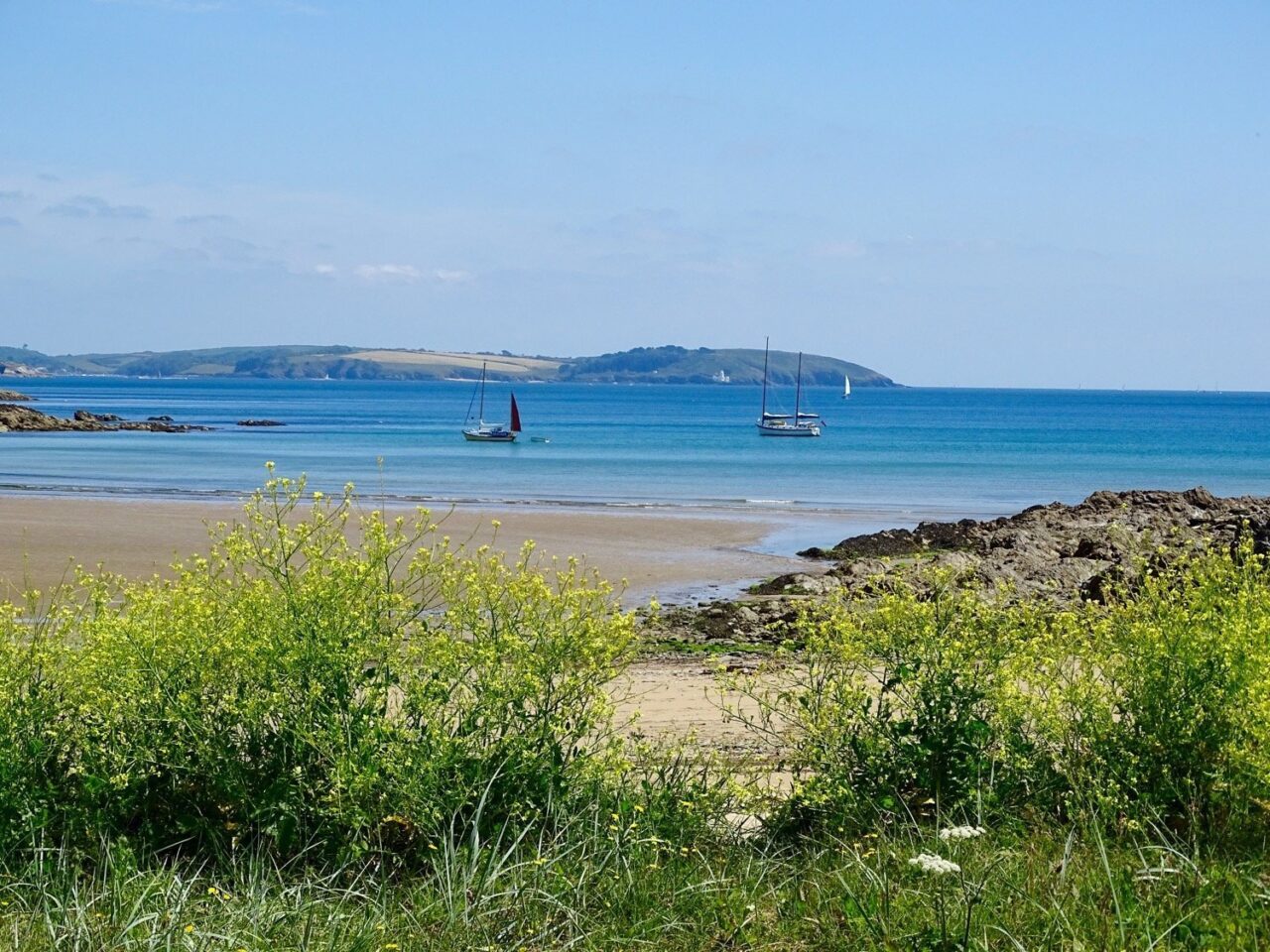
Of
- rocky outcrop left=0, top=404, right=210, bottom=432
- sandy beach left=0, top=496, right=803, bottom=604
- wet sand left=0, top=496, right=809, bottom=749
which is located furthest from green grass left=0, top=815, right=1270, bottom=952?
rocky outcrop left=0, top=404, right=210, bottom=432

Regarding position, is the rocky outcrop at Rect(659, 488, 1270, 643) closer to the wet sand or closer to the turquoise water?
the wet sand

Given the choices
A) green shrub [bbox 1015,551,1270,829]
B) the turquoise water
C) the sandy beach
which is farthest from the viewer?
the turquoise water

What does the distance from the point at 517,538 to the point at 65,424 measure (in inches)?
2284

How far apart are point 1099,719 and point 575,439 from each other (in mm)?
72497

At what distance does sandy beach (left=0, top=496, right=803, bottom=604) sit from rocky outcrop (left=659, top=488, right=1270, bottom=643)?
1644 mm

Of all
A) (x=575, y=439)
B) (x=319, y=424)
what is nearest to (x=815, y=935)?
(x=575, y=439)

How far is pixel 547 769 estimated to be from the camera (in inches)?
240

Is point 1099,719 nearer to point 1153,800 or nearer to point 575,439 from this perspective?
point 1153,800

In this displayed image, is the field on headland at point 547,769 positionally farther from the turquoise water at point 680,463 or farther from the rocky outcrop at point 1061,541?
the turquoise water at point 680,463

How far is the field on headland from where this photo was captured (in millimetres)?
5344

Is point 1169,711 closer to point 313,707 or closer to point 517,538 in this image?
point 313,707

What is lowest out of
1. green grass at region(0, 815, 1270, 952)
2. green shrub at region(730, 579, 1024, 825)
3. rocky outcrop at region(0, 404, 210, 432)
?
rocky outcrop at region(0, 404, 210, 432)

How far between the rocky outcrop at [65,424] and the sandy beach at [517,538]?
42.3 metres

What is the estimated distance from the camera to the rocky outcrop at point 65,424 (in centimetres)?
7512
